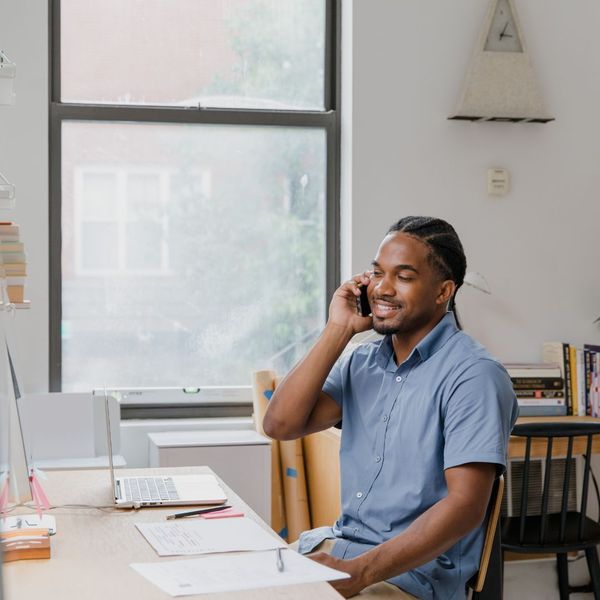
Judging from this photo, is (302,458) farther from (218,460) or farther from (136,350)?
(136,350)

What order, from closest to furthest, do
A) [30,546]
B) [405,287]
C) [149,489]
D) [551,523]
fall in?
[30,546] < [405,287] < [149,489] < [551,523]

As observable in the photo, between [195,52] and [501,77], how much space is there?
1.27 meters

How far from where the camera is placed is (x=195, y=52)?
12.7ft

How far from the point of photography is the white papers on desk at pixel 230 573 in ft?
4.32

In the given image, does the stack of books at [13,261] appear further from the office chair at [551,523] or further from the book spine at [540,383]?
the book spine at [540,383]

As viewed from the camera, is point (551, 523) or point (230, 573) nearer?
point (230, 573)

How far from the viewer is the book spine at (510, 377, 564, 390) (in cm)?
365

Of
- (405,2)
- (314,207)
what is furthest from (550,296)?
(405,2)

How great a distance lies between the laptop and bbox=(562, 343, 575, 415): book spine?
6.40 ft

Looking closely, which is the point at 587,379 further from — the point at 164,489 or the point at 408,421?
the point at 164,489

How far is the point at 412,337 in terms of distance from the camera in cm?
195

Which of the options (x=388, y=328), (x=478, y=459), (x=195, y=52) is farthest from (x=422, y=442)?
(x=195, y=52)

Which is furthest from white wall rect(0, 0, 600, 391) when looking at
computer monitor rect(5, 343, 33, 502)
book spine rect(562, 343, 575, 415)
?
computer monitor rect(5, 343, 33, 502)

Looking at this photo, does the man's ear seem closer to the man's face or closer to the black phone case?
the man's face
